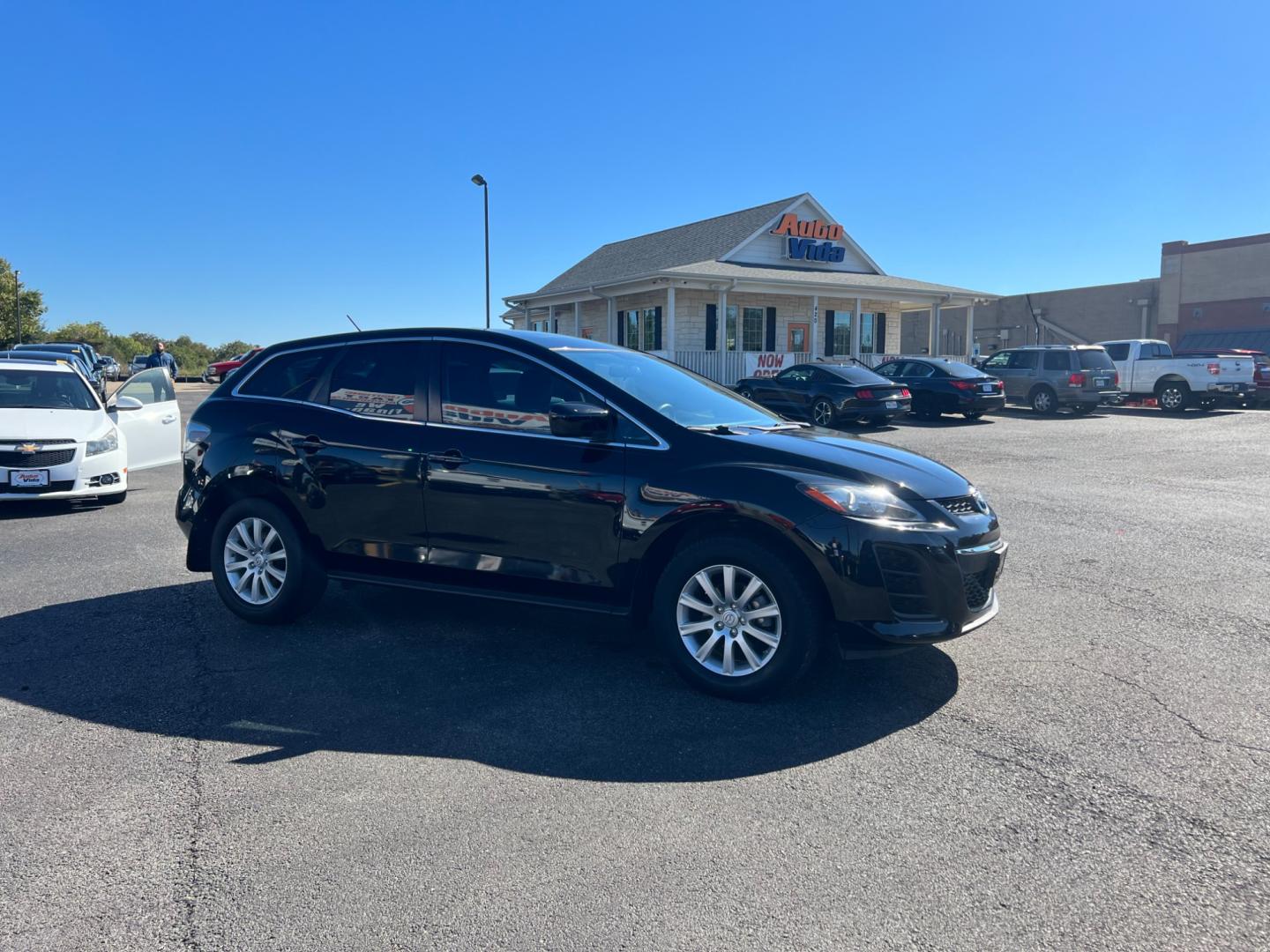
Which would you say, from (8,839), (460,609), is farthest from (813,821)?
(460,609)

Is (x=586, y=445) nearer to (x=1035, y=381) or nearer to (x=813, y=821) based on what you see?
(x=813, y=821)

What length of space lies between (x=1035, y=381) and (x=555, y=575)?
69.6 ft

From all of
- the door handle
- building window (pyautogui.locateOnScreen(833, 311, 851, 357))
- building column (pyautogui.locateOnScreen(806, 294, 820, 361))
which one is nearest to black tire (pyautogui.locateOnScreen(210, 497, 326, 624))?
the door handle

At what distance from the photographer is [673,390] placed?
5254mm

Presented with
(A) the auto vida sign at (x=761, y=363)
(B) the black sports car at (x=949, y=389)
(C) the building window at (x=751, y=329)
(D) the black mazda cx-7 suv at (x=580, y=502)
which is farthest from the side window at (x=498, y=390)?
(C) the building window at (x=751, y=329)

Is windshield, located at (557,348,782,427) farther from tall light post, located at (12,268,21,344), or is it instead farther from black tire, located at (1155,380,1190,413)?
tall light post, located at (12,268,21,344)

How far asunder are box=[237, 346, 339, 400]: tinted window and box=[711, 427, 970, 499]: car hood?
264 centimetres

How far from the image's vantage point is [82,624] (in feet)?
18.5

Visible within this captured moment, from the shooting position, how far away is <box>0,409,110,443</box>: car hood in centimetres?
934

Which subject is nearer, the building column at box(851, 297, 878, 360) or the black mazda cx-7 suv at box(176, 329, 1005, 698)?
the black mazda cx-7 suv at box(176, 329, 1005, 698)

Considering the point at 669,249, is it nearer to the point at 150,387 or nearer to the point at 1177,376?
the point at 1177,376

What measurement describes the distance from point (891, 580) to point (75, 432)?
9045mm

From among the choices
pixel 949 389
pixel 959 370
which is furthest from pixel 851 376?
pixel 959 370

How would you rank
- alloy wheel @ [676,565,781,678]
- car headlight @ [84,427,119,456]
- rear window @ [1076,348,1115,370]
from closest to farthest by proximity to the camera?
alloy wheel @ [676,565,781,678], car headlight @ [84,427,119,456], rear window @ [1076,348,1115,370]
